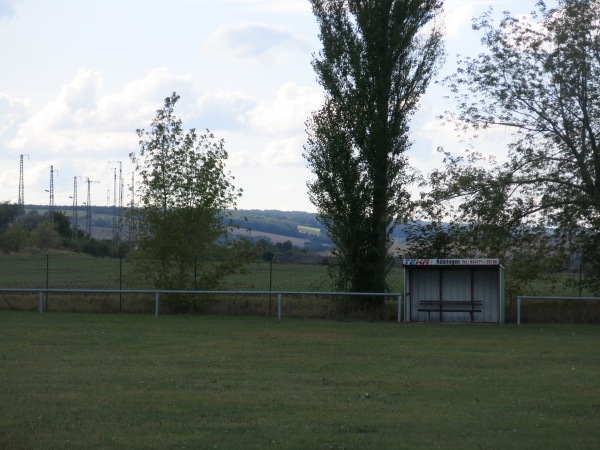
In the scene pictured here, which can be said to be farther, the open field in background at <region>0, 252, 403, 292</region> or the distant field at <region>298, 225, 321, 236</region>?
the distant field at <region>298, 225, 321, 236</region>

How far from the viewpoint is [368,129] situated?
30547 millimetres

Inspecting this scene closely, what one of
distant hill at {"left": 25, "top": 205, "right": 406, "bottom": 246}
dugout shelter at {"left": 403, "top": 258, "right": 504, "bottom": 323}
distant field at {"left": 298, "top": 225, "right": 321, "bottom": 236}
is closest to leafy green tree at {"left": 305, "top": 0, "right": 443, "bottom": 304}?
dugout shelter at {"left": 403, "top": 258, "right": 504, "bottom": 323}

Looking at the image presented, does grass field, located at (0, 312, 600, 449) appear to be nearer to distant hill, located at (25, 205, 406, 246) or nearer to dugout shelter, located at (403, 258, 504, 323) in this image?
dugout shelter, located at (403, 258, 504, 323)

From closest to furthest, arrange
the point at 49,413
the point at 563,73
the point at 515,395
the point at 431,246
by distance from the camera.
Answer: the point at 49,413, the point at 515,395, the point at 563,73, the point at 431,246

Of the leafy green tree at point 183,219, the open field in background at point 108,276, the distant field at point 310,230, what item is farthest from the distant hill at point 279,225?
the leafy green tree at point 183,219

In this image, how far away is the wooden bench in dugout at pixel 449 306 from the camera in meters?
27.7

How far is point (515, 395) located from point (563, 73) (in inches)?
708

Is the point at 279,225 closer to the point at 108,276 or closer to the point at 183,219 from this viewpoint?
the point at 108,276

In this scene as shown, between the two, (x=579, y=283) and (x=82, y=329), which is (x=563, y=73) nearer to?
(x=579, y=283)

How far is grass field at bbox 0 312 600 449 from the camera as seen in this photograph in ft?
31.2

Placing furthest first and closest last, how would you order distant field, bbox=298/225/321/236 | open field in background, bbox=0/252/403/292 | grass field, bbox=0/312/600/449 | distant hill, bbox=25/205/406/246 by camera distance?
distant field, bbox=298/225/321/236, distant hill, bbox=25/205/406/246, open field in background, bbox=0/252/403/292, grass field, bbox=0/312/600/449

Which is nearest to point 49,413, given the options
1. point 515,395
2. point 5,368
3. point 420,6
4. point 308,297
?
point 5,368

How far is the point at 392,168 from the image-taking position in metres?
30.7

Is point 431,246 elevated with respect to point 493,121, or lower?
lower
